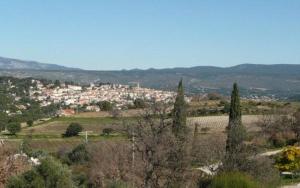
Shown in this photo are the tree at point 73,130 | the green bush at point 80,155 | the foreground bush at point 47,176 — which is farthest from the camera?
the tree at point 73,130

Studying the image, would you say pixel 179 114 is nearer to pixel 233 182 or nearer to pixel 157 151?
pixel 157 151

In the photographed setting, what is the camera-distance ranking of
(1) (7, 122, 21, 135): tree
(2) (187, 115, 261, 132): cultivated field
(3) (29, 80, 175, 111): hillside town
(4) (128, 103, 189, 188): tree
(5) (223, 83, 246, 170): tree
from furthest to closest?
(3) (29, 80, 175, 111): hillside town, (1) (7, 122, 21, 135): tree, (2) (187, 115, 261, 132): cultivated field, (5) (223, 83, 246, 170): tree, (4) (128, 103, 189, 188): tree

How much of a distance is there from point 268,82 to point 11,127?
145287 mm

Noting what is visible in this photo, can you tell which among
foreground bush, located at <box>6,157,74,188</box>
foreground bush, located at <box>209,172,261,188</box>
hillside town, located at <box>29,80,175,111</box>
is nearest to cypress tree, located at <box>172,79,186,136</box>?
foreground bush, located at <box>209,172,261,188</box>

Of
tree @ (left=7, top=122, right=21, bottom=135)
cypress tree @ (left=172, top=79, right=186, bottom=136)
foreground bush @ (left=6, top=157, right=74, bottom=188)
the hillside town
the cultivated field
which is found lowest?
the hillside town

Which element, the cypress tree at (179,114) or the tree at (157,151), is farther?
the cypress tree at (179,114)

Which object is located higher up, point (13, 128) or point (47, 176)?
point (47, 176)

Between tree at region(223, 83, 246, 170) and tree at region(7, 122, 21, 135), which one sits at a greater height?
tree at region(223, 83, 246, 170)

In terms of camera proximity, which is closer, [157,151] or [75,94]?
[157,151]

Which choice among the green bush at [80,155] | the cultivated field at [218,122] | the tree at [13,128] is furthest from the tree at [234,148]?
the tree at [13,128]

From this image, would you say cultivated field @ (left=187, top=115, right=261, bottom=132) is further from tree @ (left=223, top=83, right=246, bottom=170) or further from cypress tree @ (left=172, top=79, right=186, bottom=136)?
tree @ (left=223, top=83, right=246, bottom=170)

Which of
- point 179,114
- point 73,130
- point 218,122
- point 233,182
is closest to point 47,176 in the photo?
point 233,182

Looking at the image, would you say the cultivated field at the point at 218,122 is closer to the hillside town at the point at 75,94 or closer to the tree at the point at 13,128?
the tree at the point at 13,128

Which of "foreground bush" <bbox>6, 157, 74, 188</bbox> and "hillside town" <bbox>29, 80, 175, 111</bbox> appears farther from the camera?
"hillside town" <bbox>29, 80, 175, 111</bbox>
